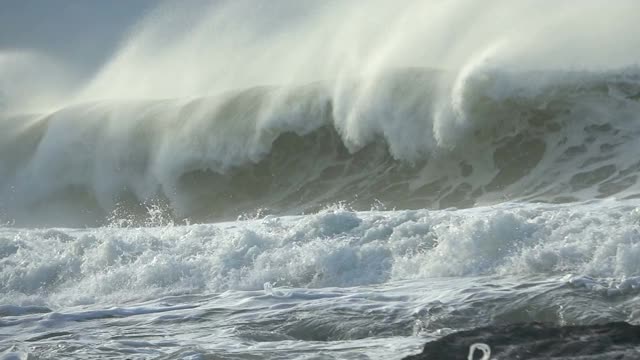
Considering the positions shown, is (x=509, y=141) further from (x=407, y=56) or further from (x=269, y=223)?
(x=269, y=223)

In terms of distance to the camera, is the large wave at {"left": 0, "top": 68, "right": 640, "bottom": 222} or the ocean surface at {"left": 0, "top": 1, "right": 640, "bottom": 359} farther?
the large wave at {"left": 0, "top": 68, "right": 640, "bottom": 222}

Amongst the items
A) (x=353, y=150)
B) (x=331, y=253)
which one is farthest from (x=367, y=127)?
(x=331, y=253)

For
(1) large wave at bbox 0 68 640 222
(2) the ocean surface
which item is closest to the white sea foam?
(2) the ocean surface

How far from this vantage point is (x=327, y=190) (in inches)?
623

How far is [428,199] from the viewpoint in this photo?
1427 centimetres

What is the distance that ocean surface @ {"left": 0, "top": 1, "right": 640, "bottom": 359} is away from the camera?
7438 millimetres

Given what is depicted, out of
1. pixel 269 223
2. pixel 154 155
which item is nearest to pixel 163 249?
pixel 269 223

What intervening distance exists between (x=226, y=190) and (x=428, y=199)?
4.58 m

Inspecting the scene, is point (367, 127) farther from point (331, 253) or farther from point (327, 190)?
point (331, 253)

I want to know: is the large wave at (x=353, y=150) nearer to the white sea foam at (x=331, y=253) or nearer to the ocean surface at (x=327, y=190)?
the ocean surface at (x=327, y=190)

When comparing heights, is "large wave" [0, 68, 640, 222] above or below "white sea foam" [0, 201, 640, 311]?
above

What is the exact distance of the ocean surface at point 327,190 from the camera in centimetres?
744

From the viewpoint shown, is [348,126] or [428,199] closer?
[428,199]

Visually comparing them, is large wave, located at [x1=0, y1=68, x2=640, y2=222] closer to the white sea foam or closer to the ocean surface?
the ocean surface
